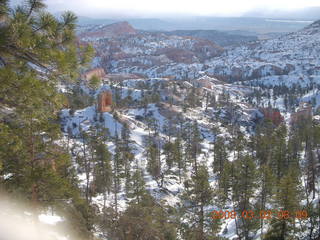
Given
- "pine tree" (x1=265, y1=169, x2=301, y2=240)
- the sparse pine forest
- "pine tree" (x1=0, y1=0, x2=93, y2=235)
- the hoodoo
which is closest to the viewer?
"pine tree" (x1=0, y1=0, x2=93, y2=235)

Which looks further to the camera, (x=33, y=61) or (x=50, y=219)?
(x=50, y=219)

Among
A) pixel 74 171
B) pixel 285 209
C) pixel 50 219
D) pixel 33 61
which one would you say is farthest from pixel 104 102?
pixel 33 61

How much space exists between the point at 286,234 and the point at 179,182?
30593 millimetres

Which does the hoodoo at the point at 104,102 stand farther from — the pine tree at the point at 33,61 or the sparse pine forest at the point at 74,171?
the pine tree at the point at 33,61

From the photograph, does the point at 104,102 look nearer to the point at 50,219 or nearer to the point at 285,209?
the point at 50,219

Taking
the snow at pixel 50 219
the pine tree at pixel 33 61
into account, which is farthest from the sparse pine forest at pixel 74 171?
the snow at pixel 50 219

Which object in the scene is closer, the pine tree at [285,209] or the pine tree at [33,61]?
the pine tree at [33,61]

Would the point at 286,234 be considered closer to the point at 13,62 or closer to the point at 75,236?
the point at 75,236

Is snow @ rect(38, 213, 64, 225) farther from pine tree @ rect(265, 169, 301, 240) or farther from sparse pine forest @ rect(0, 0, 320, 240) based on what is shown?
pine tree @ rect(265, 169, 301, 240)

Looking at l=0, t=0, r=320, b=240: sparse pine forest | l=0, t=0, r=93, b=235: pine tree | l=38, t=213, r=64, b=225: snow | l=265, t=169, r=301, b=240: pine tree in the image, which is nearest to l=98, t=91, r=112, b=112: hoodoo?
l=0, t=0, r=320, b=240: sparse pine forest

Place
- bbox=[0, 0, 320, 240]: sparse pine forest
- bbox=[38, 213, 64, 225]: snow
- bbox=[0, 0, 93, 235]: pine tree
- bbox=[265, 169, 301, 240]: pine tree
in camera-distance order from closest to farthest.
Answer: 1. bbox=[0, 0, 93, 235]: pine tree
2. bbox=[0, 0, 320, 240]: sparse pine forest
3. bbox=[38, 213, 64, 225]: snow
4. bbox=[265, 169, 301, 240]: pine tree

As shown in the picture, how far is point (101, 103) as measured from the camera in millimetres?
78562

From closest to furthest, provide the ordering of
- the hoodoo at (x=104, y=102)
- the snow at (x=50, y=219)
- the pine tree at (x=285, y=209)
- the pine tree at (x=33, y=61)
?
the pine tree at (x=33, y=61)
the snow at (x=50, y=219)
the pine tree at (x=285, y=209)
the hoodoo at (x=104, y=102)

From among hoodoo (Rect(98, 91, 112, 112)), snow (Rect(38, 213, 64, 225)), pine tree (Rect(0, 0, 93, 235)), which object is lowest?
hoodoo (Rect(98, 91, 112, 112))
